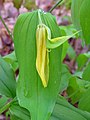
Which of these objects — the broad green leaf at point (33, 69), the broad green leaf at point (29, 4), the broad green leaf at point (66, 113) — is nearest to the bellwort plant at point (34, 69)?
the broad green leaf at point (33, 69)

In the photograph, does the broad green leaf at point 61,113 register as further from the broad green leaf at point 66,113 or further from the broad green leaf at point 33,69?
the broad green leaf at point 33,69

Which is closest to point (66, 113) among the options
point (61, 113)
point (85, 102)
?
point (61, 113)

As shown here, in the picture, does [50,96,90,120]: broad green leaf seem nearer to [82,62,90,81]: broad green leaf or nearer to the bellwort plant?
the bellwort plant

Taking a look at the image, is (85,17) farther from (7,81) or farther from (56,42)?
(7,81)

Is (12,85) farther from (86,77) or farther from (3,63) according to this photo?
(86,77)

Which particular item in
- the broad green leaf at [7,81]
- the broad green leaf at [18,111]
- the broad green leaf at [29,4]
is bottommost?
the broad green leaf at [29,4]
